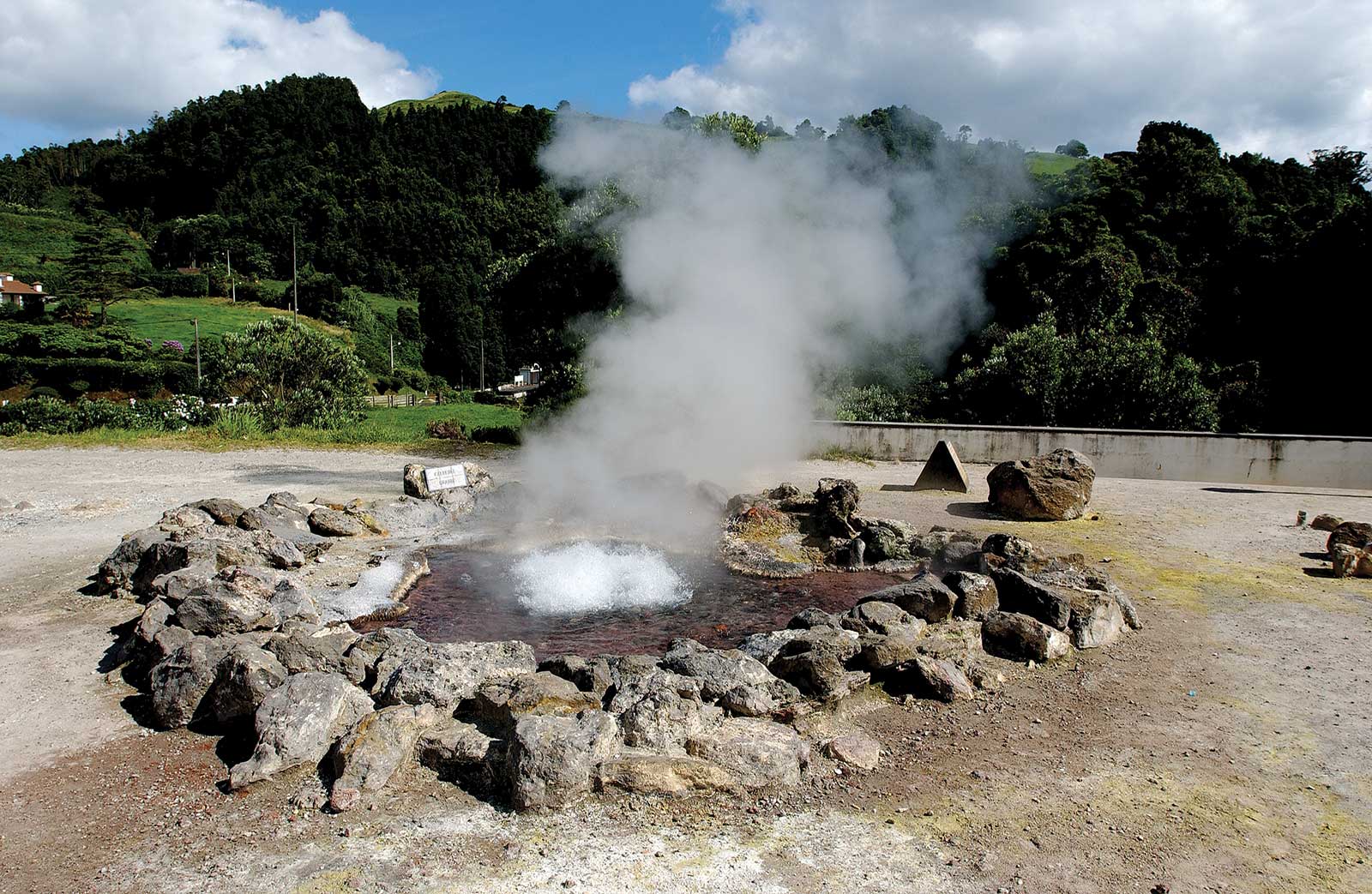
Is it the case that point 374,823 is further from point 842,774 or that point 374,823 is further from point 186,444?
point 186,444

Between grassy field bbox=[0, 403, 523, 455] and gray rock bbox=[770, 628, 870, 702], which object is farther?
grassy field bbox=[0, 403, 523, 455]

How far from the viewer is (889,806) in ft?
14.8

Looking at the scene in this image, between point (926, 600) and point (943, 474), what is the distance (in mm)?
7000

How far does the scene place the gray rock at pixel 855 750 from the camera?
490 cm

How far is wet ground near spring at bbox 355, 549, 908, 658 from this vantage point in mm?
7203

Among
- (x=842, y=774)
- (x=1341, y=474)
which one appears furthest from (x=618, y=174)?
(x=1341, y=474)

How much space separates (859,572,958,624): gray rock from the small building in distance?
49339 mm

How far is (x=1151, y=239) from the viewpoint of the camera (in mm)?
24906

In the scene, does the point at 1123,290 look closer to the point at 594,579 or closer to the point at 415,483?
the point at 415,483

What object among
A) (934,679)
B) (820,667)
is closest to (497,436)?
(820,667)

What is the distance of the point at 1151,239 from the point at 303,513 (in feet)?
78.1

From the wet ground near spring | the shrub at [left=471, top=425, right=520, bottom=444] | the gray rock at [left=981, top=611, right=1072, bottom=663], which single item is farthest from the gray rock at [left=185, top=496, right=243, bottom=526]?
the shrub at [left=471, top=425, right=520, bottom=444]

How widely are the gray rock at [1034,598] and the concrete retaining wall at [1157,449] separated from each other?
400 inches

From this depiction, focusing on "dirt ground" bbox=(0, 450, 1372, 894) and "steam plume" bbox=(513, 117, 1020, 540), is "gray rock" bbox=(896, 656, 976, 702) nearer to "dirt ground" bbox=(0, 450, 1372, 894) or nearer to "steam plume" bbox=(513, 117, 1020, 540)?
"dirt ground" bbox=(0, 450, 1372, 894)
